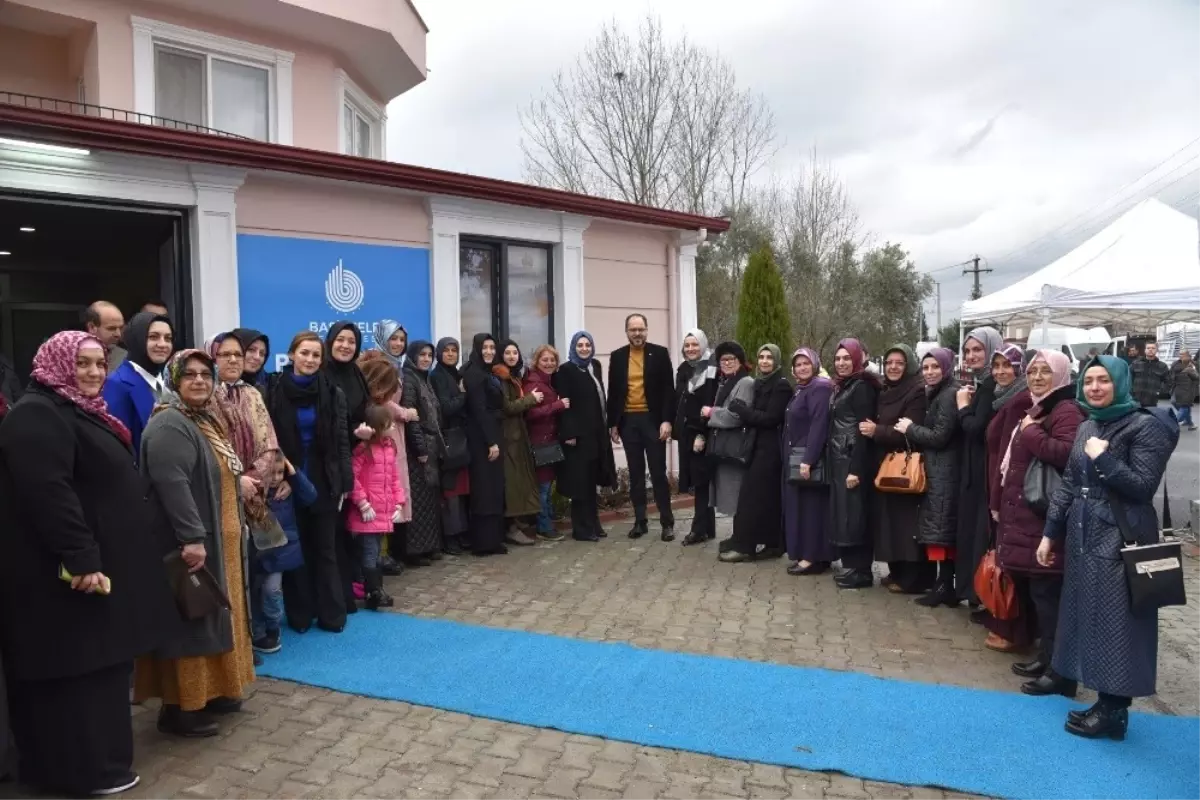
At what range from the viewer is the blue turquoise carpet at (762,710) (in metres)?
3.62

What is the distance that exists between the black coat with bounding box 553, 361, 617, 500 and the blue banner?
5.57 ft

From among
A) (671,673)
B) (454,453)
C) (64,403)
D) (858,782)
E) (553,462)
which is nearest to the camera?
(64,403)

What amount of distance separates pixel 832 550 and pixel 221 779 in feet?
15.1

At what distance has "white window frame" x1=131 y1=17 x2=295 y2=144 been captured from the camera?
10.2m

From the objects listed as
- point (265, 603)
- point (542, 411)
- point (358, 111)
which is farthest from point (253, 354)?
point (358, 111)

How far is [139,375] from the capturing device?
14.7ft

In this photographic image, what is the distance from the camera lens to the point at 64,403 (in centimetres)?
329

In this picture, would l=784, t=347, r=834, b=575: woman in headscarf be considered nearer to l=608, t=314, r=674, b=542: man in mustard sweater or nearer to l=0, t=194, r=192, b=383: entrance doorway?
l=608, t=314, r=674, b=542: man in mustard sweater

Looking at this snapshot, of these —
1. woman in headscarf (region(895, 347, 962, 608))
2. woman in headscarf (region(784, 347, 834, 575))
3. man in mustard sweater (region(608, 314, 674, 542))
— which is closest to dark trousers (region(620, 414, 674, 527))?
man in mustard sweater (region(608, 314, 674, 542))

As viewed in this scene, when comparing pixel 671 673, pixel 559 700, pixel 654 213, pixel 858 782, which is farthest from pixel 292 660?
pixel 654 213

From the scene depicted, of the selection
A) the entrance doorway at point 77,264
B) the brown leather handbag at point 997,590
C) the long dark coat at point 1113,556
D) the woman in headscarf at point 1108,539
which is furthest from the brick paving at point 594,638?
the entrance doorway at point 77,264

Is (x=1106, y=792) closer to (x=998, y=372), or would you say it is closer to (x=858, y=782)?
(x=858, y=782)

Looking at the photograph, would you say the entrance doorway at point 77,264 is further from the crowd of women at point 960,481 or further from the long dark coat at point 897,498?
the long dark coat at point 897,498

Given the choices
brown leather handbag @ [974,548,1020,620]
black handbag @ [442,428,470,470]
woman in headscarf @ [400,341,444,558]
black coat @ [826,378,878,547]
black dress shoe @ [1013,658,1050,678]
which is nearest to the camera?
black dress shoe @ [1013,658,1050,678]
